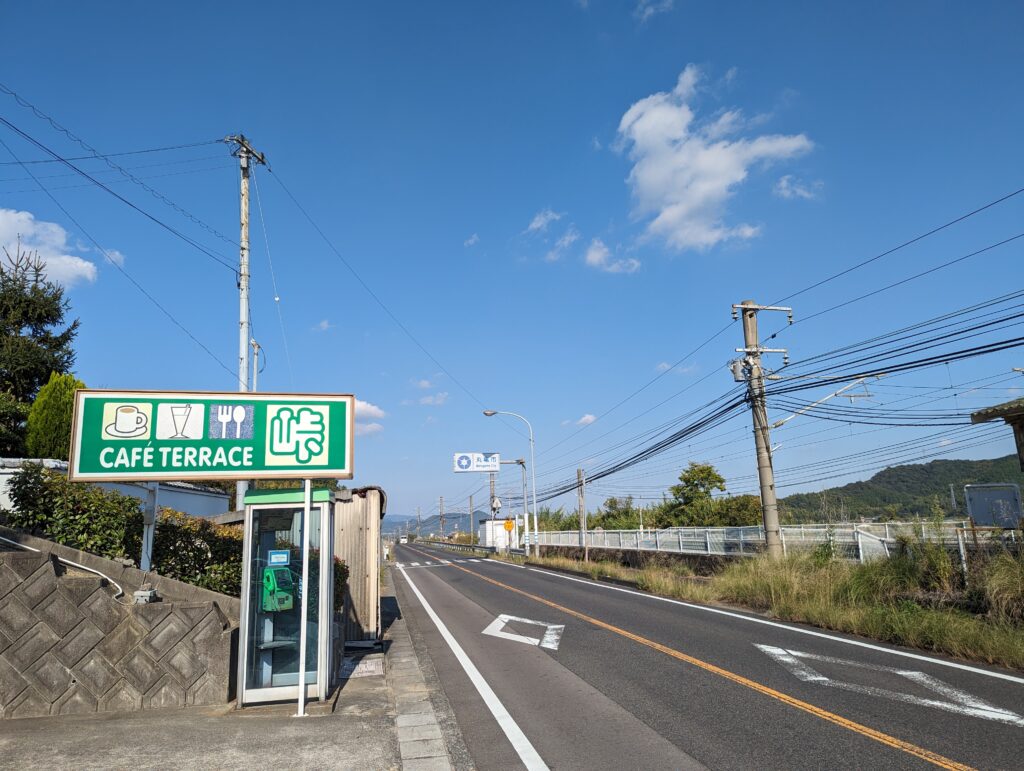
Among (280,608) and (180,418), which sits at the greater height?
(180,418)

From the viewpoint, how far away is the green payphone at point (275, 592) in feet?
21.8

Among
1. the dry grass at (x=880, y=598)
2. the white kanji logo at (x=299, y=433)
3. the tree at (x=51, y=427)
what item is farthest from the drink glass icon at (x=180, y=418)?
the tree at (x=51, y=427)

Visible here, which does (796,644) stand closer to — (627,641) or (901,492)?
(627,641)

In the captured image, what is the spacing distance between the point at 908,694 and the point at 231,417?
778 centimetres

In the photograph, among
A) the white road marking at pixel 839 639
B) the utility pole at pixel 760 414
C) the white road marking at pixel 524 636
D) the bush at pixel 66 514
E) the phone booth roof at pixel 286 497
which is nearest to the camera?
the phone booth roof at pixel 286 497

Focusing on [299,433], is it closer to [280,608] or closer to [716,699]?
[280,608]

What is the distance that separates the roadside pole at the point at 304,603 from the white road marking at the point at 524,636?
4863 mm

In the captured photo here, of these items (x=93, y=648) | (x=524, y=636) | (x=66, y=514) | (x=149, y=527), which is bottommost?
(x=524, y=636)

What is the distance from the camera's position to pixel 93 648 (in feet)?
19.9

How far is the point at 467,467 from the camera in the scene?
55.1 metres

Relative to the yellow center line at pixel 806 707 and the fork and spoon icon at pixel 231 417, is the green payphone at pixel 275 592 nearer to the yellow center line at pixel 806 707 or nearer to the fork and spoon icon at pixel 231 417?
the fork and spoon icon at pixel 231 417

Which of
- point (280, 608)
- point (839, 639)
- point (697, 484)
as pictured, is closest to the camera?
point (280, 608)

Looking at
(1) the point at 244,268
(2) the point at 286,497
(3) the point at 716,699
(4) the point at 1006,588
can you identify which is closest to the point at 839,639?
(4) the point at 1006,588

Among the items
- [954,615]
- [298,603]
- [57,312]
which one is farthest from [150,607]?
[57,312]
